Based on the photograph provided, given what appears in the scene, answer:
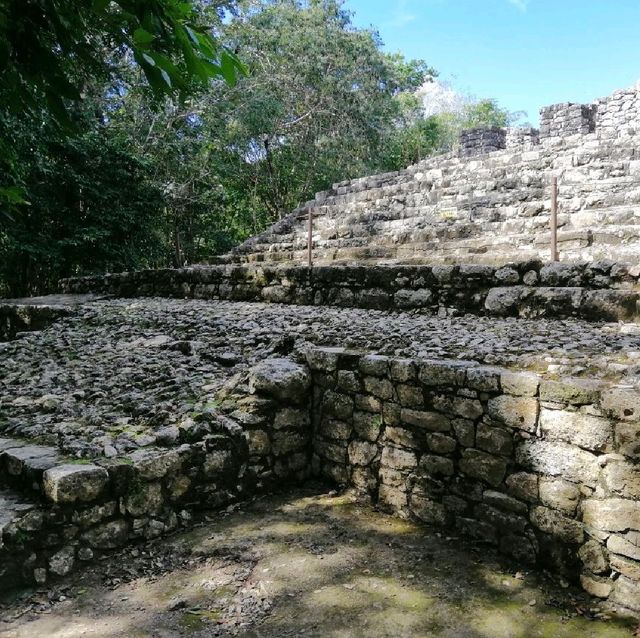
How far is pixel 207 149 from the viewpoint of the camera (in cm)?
1648

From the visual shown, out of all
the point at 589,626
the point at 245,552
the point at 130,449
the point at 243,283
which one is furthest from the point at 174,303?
the point at 589,626

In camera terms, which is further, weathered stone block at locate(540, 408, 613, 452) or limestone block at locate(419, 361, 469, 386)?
limestone block at locate(419, 361, 469, 386)

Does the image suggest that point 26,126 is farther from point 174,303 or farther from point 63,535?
point 63,535

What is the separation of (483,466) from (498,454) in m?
0.12

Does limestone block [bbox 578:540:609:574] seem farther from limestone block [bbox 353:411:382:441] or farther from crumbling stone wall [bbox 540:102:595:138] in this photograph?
crumbling stone wall [bbox 540:102:595:138]

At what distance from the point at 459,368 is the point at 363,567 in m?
1.18

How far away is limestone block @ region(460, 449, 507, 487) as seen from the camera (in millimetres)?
2980

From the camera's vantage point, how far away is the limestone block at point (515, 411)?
2.83 metres

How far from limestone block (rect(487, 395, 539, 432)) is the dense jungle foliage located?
5258 mm

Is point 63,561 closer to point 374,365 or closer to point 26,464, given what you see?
point 26,464

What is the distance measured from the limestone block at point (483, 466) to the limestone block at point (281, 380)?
4.14 ft

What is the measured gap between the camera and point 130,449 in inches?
128

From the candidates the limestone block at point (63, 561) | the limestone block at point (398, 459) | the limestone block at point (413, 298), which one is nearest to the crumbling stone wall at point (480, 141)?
the limestone block at point (413, 298)

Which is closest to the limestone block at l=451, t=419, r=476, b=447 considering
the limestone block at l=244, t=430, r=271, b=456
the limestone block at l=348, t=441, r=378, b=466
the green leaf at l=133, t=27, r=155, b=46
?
the limestone block at l=348, t=441, r=378, b=466
